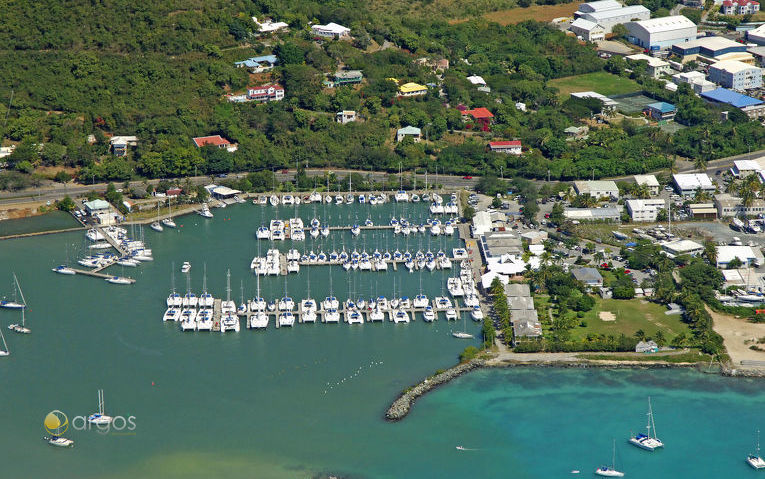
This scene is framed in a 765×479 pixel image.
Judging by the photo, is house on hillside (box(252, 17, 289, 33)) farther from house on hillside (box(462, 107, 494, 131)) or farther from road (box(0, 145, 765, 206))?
road (box(0, 145, 765, 206))

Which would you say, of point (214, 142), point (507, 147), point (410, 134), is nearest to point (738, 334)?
point (507, 147)

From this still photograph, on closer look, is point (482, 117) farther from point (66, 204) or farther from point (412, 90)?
point (66, 204)

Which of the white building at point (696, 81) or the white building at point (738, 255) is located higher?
the white building at point (738, 255)

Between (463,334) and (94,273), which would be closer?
(463,334)

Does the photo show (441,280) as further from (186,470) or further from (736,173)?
(736,173)


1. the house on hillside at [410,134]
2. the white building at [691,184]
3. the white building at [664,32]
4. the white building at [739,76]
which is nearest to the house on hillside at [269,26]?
the house on hillside at [410,134]

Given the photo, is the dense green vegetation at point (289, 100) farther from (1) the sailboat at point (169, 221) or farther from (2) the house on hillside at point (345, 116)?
(1) the sailboat at point (169, 221)

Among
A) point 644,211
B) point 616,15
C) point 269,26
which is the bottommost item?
point 644,211
